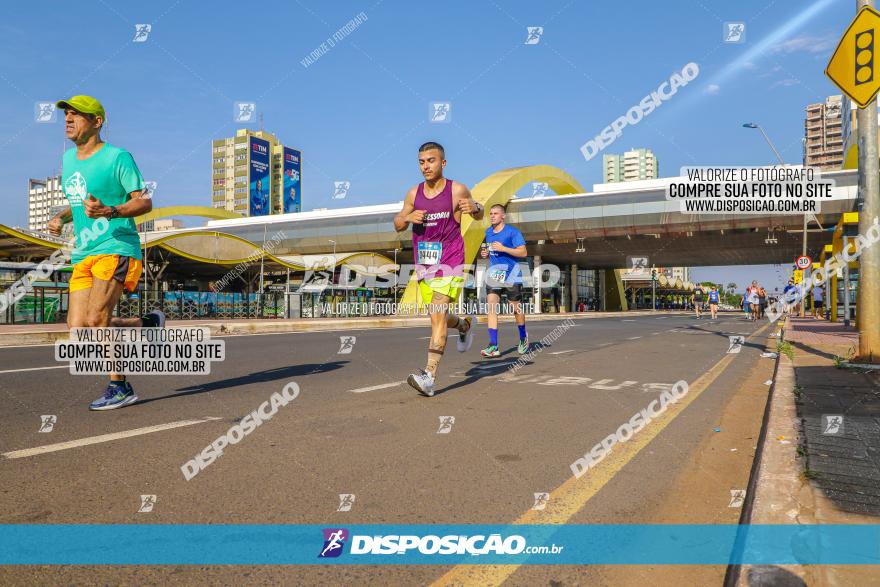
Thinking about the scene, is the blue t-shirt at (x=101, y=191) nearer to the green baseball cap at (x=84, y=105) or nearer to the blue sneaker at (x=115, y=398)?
the green baseball cap at (x=84, y=105)

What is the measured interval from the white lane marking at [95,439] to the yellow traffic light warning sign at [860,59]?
823cm

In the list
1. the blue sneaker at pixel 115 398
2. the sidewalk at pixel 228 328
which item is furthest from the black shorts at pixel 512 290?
the sidewalk at pixel 228 328

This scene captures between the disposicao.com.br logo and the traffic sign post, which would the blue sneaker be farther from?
the traffic sign post

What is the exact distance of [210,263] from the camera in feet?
99.1

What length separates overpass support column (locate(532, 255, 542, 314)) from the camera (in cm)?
5362

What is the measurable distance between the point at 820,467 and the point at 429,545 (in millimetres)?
2031

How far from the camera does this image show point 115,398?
187 inches

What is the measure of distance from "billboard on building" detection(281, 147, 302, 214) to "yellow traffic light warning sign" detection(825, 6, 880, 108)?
157303 mm

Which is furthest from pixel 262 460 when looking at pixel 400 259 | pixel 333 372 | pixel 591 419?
pixel 400 259

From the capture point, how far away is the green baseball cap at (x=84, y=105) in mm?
4543

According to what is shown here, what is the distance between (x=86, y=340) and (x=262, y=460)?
2227mm

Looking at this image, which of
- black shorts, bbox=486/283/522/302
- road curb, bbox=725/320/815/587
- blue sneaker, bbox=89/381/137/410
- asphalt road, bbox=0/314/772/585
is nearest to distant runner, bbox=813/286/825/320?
black shorts, bbox=486/283/522/302

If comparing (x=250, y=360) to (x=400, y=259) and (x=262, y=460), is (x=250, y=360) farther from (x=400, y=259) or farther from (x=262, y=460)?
(x=400, y=259)

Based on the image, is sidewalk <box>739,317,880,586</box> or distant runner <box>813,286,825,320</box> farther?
distant runner <box>813,286,825,320</box>
